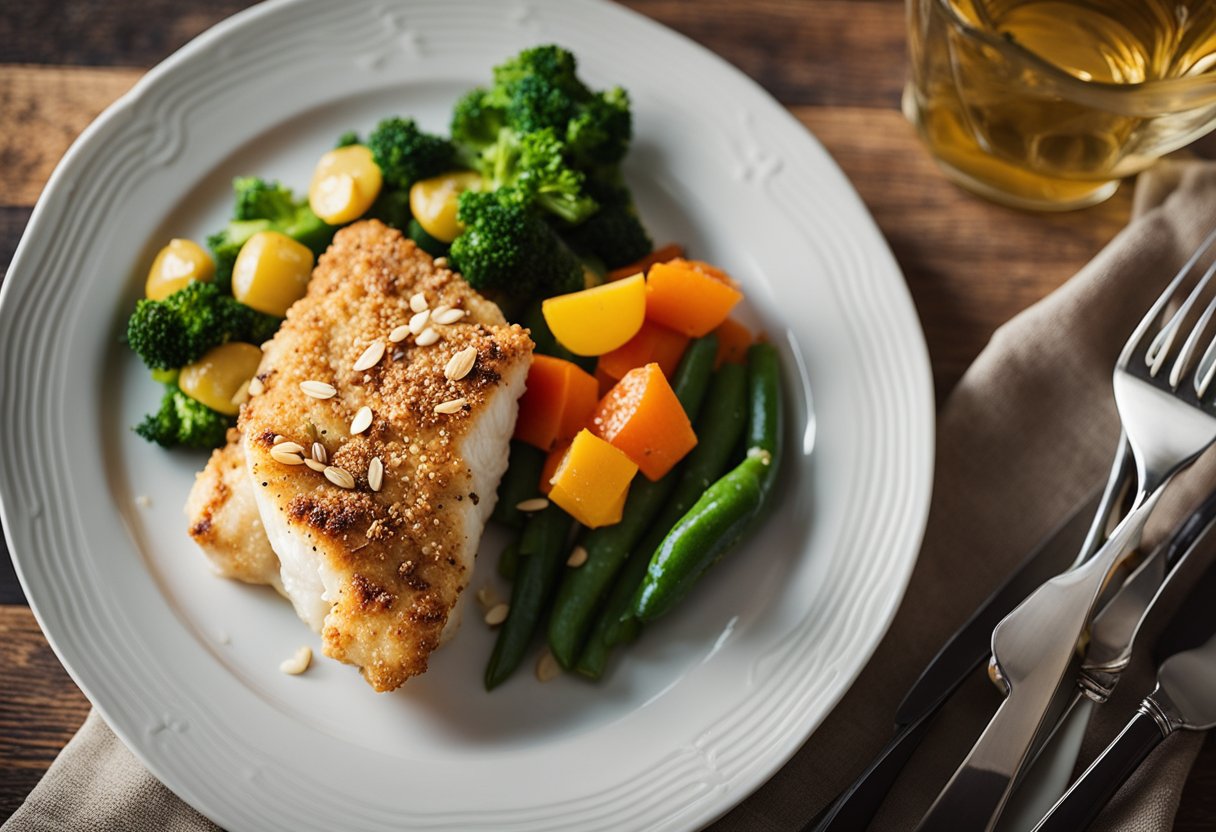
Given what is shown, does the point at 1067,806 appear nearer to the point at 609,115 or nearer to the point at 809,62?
the point at 609,115

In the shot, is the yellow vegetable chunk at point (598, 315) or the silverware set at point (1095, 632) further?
the yellow vegetable chunk at point (598, 315)

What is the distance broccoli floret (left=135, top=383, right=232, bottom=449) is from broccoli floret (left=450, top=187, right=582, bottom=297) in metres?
1.09

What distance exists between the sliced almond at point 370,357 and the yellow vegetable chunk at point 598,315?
64 cm

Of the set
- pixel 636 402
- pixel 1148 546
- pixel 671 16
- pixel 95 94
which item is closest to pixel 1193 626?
pixel 1148 546

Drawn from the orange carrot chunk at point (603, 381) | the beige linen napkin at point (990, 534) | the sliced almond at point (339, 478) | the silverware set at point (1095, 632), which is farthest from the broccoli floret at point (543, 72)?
the silverware set at point (1095, 632)

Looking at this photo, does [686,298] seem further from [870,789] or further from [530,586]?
[870,789]

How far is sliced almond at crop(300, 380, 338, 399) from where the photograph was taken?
3.43 meters

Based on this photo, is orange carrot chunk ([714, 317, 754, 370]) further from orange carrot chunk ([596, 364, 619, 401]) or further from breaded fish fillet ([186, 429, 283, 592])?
breaded fish fillet ([186, 429, 283, 592])

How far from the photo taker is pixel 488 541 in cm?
385

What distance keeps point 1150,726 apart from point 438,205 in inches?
128

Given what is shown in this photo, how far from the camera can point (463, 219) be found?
3.87 meters

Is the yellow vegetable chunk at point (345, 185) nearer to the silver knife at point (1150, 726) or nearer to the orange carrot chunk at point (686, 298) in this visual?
the orange carrot chunk at point (686, 298)

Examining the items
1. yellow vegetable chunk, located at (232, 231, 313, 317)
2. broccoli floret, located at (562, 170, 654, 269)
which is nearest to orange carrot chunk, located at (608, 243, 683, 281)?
broccoli floret, located at (562, 170, 654, 269)

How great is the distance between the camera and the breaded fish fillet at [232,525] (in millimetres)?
3467
